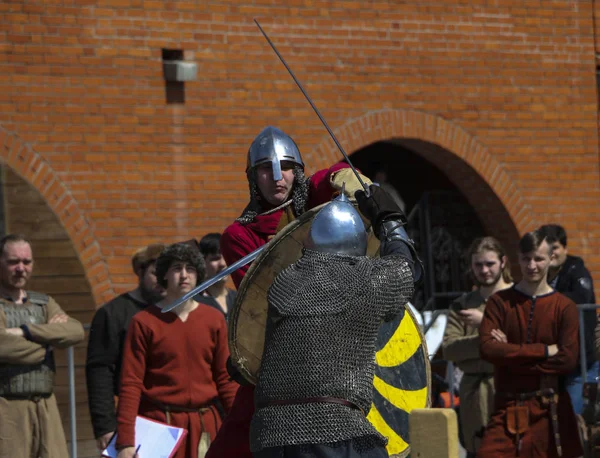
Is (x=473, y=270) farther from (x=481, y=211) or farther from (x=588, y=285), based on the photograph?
(x=481, y=211)

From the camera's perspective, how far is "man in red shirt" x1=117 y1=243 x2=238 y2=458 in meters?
7.03

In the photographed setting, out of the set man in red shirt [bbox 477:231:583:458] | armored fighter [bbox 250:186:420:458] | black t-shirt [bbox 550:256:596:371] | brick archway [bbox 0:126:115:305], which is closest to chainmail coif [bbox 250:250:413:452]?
armored fighter [bbox 250:186:420:458]

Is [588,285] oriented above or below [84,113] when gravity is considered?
below

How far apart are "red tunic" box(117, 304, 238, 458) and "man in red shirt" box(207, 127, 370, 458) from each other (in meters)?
1.17

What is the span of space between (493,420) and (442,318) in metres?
2.84

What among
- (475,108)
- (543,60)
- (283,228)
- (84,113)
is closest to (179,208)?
(84,113)

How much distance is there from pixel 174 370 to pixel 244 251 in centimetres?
139

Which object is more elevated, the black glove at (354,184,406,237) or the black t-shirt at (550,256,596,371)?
the black glove at (354,184,406,237)

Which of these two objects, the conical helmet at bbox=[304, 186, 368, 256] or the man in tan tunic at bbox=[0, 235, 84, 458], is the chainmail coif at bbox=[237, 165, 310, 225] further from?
the man in tan tunic at bbox=[0, 235, 84, 458]

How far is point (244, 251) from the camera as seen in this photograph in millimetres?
5941

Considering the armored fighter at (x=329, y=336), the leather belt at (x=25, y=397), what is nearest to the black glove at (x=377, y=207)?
the armored fighter at (x=329, y=336)

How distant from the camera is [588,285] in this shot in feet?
29.5

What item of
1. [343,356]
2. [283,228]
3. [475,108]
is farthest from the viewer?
[475,108]

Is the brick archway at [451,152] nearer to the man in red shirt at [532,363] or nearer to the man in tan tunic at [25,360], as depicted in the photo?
the man in red shirt at [532,363]
